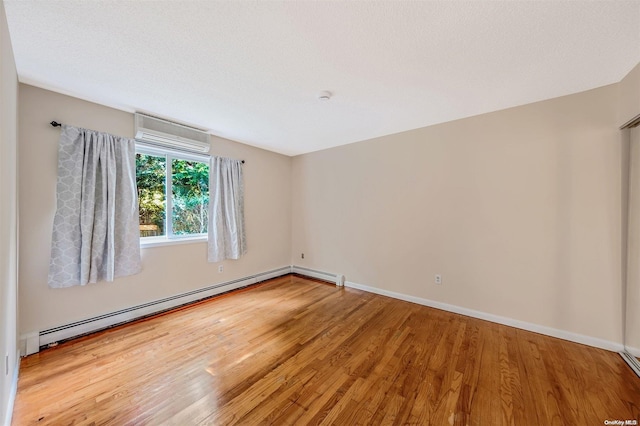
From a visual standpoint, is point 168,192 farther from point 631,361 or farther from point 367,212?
point 631,361

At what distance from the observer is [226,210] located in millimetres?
3717

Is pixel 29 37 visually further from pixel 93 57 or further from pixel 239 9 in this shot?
pixel 239 9

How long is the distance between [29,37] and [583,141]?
4.56m

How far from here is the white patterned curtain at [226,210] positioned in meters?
3.57

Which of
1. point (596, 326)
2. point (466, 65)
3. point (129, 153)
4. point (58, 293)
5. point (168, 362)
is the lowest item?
point (168, 362)

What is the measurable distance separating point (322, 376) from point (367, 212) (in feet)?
8.09

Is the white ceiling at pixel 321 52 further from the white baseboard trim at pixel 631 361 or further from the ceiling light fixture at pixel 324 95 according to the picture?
the white baseboard trim at pixel 631 361

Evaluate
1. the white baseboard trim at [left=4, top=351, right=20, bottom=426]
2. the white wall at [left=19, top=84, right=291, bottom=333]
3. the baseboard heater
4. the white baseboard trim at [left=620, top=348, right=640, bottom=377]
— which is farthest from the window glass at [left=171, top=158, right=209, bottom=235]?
the white baseboard trim at [left=620, top=348, right=640, bottom=377]

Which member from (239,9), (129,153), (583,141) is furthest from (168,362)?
(583,141)

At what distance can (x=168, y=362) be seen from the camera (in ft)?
6.57

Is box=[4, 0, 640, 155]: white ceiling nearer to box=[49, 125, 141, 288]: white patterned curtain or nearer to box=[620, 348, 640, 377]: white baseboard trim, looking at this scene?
box=[49, 125, 141, 288]: white patterned curtain

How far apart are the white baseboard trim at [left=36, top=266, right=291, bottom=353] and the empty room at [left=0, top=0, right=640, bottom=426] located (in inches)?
1.0

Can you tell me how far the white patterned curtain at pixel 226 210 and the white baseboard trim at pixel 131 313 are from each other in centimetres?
48

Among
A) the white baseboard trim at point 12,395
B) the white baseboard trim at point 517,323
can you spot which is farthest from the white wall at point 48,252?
the white baseboard trim at point 517,323
